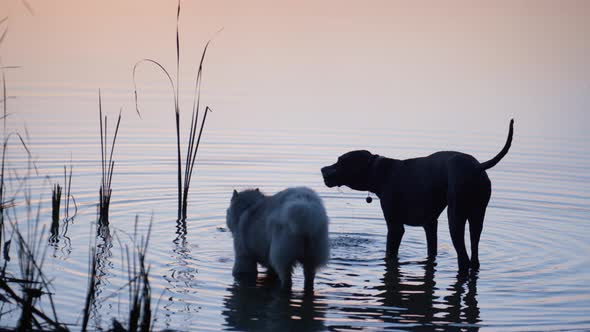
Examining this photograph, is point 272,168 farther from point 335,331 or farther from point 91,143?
point 335,331

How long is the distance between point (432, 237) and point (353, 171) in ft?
4.08

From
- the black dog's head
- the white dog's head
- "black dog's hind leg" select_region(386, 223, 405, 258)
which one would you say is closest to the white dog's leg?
the white dog's head

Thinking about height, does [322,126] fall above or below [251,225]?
above

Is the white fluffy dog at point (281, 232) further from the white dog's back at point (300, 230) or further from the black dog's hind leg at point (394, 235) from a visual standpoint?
the black dog's hind leg at point (394, 235)

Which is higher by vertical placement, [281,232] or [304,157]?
[304,157]

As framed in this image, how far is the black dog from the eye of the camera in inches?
415

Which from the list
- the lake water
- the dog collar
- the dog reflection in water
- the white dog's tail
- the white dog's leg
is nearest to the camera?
the dog reflection in water

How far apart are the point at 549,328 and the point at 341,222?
5083mm

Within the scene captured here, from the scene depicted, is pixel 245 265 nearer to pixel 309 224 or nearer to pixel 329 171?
pixel 309 224

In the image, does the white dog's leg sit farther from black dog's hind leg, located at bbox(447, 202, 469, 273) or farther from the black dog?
black dog's hind leg, located at bbox(447, 202, 469, 273)

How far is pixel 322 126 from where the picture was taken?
70.2ft

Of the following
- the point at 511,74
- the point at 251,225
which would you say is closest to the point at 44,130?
the point at 251,225

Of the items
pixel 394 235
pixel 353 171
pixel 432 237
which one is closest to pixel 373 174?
pixel 353 171

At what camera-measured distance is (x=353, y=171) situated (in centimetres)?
1170
